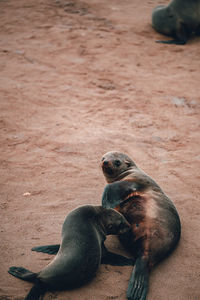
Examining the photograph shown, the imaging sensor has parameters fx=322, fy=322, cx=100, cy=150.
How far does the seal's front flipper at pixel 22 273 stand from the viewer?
2.48 meters

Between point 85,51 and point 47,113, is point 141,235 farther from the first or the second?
point 85,51

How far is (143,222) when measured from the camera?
9.86 ft

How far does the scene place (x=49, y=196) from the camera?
3.80 meters

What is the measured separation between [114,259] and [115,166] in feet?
3.97

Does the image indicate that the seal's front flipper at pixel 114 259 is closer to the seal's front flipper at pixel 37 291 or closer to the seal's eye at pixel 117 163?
the seal's front flipper at pixel 37 291

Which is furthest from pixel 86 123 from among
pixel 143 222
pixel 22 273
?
pixel 22 273

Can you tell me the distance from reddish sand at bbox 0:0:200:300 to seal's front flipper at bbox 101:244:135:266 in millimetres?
71

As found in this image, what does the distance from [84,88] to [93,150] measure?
2.19m

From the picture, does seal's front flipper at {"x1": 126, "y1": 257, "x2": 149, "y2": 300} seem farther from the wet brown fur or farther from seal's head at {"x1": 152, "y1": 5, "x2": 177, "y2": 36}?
seal's head at {"x1": 152, "y1": 5, "x2": 177, "y2": 36}

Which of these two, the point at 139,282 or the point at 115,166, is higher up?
the point at 115,166

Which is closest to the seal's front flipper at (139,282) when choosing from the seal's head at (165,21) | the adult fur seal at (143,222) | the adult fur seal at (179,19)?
the adult fur seal at (143,222)

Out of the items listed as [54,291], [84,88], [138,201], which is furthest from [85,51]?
[54,291]

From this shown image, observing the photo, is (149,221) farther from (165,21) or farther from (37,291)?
(165,21)

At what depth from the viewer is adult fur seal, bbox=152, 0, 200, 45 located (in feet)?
28.3
